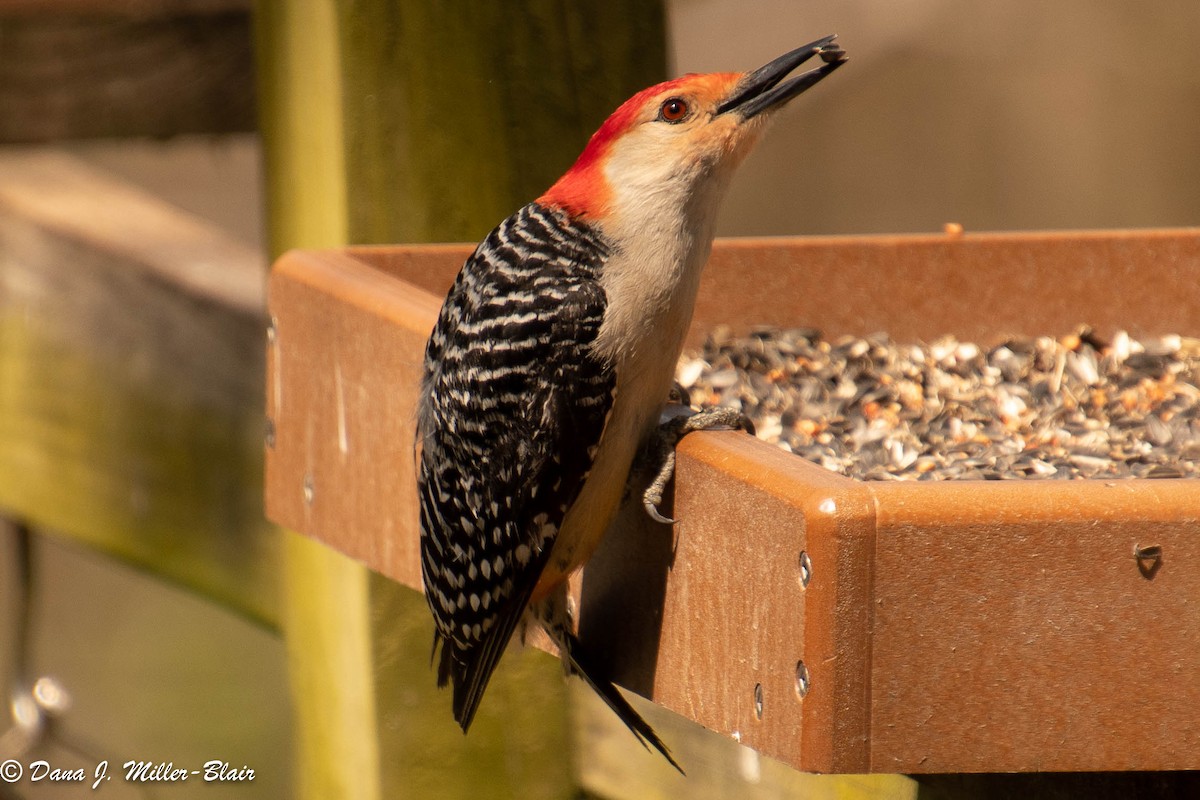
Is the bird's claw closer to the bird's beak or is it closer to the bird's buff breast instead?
the bird's buff breast

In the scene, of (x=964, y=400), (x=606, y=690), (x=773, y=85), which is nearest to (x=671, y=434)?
(x=606, y=690)

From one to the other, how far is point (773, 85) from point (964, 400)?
0.66 meters

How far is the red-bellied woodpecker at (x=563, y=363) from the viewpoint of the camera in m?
2.08

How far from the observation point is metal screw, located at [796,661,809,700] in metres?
1.51

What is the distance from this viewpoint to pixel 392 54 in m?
2.57

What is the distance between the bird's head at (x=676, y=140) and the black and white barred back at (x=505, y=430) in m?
0.10

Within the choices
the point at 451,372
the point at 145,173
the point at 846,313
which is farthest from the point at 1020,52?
the point at 451,372

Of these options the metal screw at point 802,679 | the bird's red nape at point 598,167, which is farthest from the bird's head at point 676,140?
the metal screw at point 802,679

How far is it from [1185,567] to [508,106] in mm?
1455

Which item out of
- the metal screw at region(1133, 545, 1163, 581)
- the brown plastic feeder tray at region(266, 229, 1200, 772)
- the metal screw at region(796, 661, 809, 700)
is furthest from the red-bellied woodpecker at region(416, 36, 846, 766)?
the metal screw at region(1133, 545, 1163, 581)

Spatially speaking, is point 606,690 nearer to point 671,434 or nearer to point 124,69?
point 671,434

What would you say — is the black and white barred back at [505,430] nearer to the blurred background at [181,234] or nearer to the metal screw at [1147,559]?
the blurred background at [181,234]

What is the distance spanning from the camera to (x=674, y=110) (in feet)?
7.70

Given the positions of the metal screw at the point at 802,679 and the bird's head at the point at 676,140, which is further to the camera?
the bird's head at the point at 676,140
